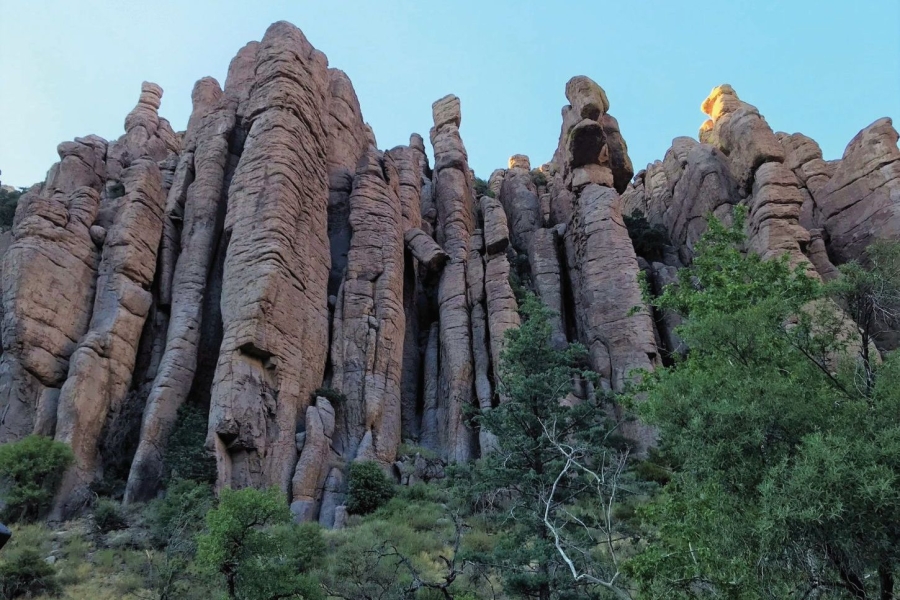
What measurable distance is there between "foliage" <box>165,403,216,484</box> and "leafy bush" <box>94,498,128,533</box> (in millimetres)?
1875

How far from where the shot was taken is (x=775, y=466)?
8219mm

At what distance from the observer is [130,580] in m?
15.4

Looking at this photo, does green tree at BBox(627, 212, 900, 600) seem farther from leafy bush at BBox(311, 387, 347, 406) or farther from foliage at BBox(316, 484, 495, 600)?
leafy bush at BBox(311, 387, 347, 406)

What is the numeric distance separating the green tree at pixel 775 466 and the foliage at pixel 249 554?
690 cm

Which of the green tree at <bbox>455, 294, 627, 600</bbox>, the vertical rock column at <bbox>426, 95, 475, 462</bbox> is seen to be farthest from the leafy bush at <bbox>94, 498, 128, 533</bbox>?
the vertical rock column at <bbox>426, 95, 475, 462</bbox>

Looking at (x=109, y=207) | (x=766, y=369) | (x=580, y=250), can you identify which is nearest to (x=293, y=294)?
(x=109, y=207)

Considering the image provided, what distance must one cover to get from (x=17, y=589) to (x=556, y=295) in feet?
88.0

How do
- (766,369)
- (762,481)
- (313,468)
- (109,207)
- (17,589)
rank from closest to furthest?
1. (762,481)
2. (766,369)
3. (17,589)
4. (313,468)
5. (109,207)

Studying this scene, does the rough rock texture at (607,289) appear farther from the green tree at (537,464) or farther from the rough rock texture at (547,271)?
the green tree at (537,464)

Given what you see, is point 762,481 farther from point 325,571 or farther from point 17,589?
point 17,589

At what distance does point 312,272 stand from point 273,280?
3.31 meters

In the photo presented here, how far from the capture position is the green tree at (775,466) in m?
7.24

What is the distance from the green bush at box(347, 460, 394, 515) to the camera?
72.5 ft

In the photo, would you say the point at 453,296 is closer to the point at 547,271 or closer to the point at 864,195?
the point at 547,271
